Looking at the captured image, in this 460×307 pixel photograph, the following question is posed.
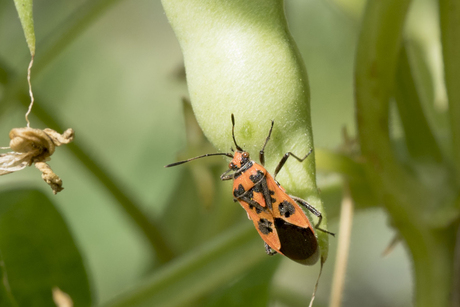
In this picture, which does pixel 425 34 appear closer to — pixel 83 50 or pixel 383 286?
pixel 83 50

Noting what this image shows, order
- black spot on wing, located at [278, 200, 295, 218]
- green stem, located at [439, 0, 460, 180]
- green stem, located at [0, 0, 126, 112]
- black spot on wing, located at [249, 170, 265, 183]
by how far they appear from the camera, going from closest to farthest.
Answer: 1. green stem, located at [439, 0, 460, 180]
2. black spot on wing, located at [278, 200, 295, 218]
3. black spot on wing, located at [249, 170, 265, 183]
4. green stem, located at [0, 0, 126, 112]

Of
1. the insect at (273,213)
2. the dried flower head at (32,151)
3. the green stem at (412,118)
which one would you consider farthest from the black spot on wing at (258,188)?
the dried flower head at (32,151)

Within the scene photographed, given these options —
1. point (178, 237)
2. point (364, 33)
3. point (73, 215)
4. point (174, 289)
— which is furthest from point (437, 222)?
point (73, 215)

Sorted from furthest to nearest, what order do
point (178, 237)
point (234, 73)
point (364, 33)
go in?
point (178, 237) < point (364, 33) < point (234, 73)

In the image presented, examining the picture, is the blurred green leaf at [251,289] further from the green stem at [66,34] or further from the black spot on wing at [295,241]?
the green stem at [66,34]

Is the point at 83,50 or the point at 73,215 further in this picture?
the point at 83,50

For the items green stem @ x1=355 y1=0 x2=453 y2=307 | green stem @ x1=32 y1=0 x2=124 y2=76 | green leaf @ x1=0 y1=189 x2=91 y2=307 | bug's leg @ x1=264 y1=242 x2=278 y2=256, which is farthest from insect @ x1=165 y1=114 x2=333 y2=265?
green stem @ x1=32 y1=0 x2=124 y2=76

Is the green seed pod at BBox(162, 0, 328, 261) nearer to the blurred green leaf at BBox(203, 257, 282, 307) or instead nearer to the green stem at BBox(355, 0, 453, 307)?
the green stem at BBox(355, 0, 453, 307)

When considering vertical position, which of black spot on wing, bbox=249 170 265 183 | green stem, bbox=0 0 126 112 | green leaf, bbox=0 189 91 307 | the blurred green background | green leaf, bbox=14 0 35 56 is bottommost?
the blurred green background
